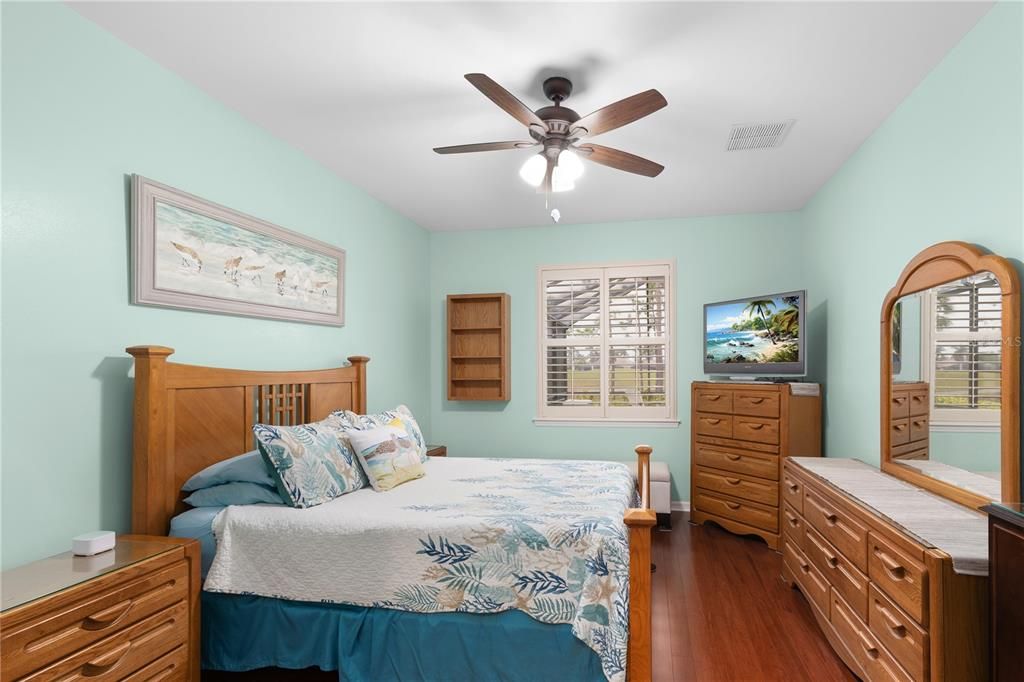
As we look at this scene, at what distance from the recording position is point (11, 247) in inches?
73.3

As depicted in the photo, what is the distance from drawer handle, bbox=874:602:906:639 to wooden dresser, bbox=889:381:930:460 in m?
0.80

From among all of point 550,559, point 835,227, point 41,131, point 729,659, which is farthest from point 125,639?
point 835,227

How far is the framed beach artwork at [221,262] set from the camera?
7.72 feet

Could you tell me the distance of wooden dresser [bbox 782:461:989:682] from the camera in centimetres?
167

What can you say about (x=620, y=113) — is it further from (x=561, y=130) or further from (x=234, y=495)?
(x=234, y=495)

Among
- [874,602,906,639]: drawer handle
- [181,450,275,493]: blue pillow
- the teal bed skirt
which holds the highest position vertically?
[181,450,275,493]: blue pillow

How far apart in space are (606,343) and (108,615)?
4.17 m

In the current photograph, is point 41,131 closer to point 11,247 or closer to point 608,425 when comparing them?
point 11,247

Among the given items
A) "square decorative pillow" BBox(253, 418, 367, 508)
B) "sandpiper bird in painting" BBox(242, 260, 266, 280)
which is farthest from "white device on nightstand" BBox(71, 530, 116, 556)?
"sandpiper bird in painting" BBox(242, 260, 266, 280)

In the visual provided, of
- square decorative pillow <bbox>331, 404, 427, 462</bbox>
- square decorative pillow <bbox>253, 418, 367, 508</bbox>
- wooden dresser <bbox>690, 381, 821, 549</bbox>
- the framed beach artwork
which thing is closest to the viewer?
the framed beach artwork

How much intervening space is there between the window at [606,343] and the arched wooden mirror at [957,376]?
7.56ft

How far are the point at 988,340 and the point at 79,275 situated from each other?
136 inches

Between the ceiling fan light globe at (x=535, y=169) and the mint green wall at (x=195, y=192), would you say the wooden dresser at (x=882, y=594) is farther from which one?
the ceiling fan light globe at (x=535, y=169)

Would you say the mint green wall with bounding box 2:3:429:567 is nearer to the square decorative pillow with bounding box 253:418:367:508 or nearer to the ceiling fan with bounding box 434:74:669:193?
the square decorative pillow with bounding box 253:418:367:508
